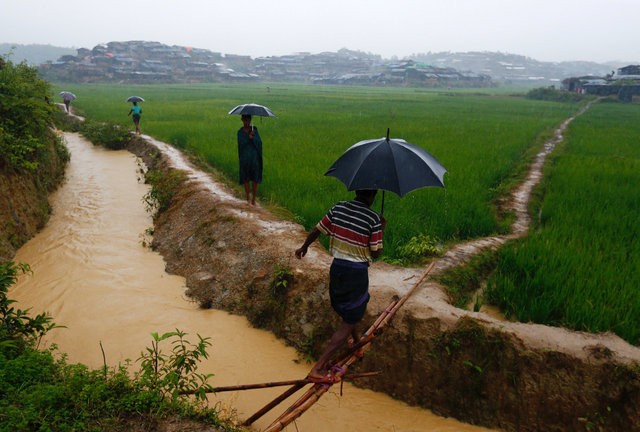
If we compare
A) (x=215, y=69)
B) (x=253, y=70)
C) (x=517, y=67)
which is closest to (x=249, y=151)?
(x=215, y=69)

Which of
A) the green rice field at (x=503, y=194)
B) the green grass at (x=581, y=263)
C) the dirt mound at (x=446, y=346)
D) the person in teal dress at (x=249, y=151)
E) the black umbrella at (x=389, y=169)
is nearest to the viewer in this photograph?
the black umbrella at (x=389, y=169)

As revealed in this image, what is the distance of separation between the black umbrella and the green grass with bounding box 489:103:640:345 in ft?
6.30

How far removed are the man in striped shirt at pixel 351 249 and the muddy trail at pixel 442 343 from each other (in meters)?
0.85

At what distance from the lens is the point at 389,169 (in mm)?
2518

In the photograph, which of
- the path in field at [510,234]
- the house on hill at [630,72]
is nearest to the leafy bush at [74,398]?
the path in field at [510,234]

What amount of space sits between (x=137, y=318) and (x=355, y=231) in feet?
9.92

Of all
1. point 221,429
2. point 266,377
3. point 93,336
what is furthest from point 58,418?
point 93,336

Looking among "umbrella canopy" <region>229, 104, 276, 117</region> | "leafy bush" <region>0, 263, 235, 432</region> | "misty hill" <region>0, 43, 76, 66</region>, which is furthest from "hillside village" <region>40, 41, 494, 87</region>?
"leafy bush" <region>0, 263, 235, 432</region>

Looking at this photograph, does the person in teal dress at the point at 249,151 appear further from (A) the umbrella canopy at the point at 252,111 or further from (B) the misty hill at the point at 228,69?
(B) the misty hill at the point at 228,69

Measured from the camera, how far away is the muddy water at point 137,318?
3.23 metres

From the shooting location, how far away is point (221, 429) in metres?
2.46

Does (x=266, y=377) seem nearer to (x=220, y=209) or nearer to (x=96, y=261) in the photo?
(x=220, y=209)

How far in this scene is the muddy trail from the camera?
282 centimetres

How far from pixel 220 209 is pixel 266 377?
9.76 feet
